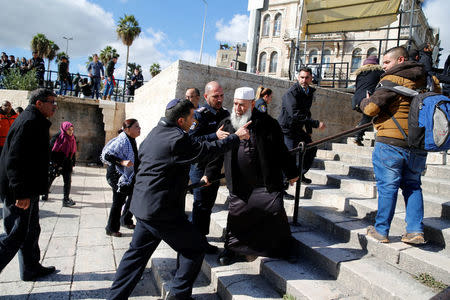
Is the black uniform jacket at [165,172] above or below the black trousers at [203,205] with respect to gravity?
above

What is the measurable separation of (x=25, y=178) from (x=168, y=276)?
169 centimetres

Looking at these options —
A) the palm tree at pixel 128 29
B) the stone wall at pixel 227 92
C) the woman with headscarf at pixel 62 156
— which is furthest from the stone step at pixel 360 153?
the palm tree at pixel 128 29

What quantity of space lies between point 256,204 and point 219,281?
2.68 feet

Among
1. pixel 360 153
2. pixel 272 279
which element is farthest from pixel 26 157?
pixel 360 153

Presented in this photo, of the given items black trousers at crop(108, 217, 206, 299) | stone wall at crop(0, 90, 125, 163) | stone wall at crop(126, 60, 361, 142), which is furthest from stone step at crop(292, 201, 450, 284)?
stone wall at crop(0, 90, 125, 163)

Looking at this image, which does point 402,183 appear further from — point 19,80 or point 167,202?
point 19,80

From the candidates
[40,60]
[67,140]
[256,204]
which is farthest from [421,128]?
[40,60]

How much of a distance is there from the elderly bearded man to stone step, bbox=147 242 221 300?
298 millimetres

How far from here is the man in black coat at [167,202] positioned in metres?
2.36

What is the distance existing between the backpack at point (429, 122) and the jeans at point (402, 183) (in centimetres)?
17

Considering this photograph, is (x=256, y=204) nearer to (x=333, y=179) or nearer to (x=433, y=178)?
(x=333, y=179)

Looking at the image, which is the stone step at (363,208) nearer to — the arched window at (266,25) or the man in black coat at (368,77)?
the man in black coat at (368,77)

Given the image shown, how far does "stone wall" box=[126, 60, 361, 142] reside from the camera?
523 centimetres

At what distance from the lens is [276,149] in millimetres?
3014
